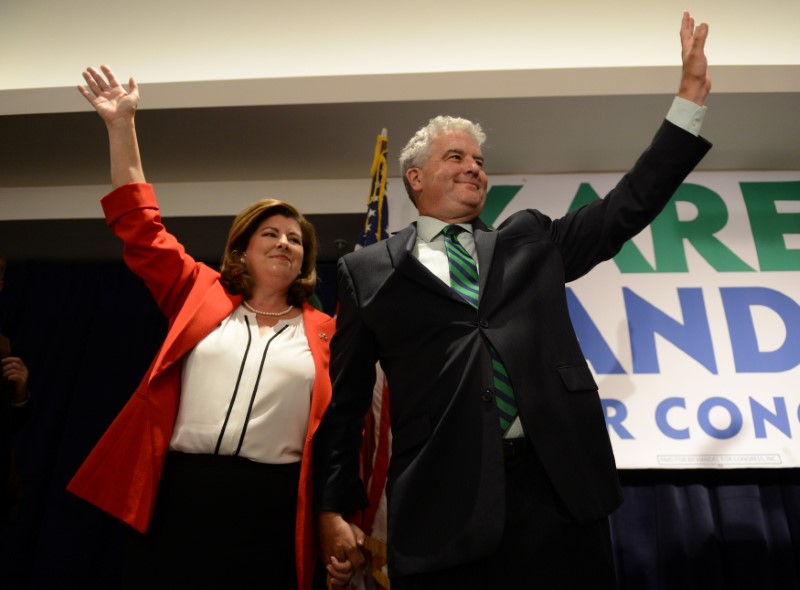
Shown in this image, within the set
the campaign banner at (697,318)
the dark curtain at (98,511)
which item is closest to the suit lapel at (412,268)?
the campaign banner at (697,318)

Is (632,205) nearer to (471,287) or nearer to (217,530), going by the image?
(471,287)

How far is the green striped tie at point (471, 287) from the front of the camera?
1.09 metres

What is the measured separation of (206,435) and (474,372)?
0.64 metres

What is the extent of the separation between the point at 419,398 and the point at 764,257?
190cm

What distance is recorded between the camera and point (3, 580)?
106 inches

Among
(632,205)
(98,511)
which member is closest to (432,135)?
(632,205)

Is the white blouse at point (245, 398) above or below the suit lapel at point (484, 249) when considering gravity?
below

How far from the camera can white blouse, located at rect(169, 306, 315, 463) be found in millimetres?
1346

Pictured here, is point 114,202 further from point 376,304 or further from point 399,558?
point 399,558

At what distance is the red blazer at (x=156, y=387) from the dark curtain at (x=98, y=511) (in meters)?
1.34

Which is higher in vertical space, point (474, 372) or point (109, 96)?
point (109, 96)

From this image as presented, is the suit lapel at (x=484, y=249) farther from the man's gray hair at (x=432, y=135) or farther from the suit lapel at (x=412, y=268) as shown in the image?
the man's gray hair at (x=432, y=135)

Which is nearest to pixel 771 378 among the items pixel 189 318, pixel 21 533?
pixel 189 318

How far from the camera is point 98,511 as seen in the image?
9.29ft
